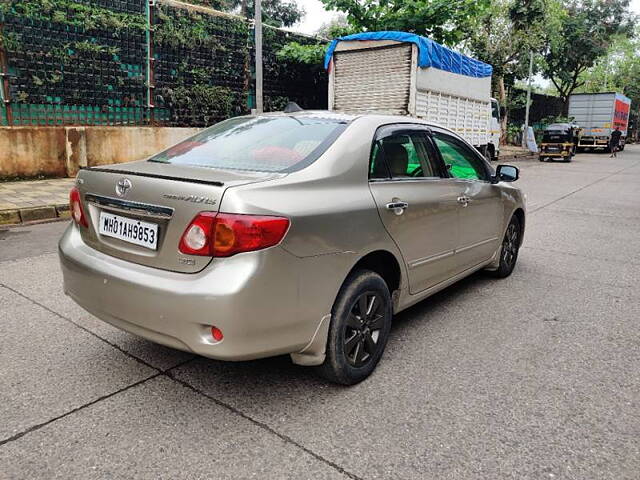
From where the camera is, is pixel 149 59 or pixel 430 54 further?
pixel 430 54

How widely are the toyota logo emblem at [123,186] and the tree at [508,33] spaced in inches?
961

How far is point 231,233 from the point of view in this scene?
2.31 meters

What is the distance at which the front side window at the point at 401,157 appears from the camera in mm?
3150

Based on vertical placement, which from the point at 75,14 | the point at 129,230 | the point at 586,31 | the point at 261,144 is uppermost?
the point at 586,31

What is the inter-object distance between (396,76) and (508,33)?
1504 cm

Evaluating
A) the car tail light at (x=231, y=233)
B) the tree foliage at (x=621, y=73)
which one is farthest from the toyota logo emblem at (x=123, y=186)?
the tree foliage at (x=621, y=73)

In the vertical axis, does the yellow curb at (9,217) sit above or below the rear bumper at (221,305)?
below

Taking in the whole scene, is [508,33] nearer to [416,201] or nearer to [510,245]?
[510,245]

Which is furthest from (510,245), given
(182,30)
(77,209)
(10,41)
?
(182,30)

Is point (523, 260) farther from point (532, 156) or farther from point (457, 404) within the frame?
point (532, 156)

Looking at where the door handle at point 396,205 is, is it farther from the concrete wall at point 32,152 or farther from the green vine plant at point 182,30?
the green vine plant at point 182,30

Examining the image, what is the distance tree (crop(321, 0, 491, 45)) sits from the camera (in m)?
15.6

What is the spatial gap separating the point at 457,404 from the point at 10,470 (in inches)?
80.7

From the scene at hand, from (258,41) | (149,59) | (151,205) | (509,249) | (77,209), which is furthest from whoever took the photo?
(149,59)
